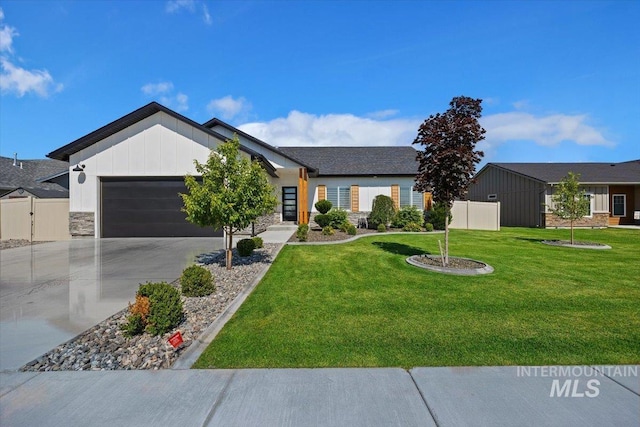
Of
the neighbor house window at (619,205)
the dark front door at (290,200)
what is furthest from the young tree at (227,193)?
the neighbor house window at (619,205)

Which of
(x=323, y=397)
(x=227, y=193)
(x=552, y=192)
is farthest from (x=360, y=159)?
(x=323, y=397)

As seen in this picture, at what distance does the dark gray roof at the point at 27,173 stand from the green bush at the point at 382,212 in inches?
966

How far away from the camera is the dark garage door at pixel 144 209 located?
587 inches

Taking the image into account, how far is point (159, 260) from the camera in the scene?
32.0ft

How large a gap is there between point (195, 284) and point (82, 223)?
12.1 metres

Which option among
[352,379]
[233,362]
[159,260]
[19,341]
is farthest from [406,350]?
[159,260]

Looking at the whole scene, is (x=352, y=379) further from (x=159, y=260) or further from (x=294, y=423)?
(x=159, y=260)

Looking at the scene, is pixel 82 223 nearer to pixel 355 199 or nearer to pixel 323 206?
pixel 323 206

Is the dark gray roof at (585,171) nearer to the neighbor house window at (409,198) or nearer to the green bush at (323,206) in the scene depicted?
the neighbor house window at (409,198)

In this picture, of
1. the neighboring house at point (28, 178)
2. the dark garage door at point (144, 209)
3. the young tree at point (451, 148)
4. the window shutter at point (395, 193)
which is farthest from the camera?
the neighboring house at point (28, 178)

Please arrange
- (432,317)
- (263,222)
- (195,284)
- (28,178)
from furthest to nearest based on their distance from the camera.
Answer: (28,178)
(263,222)
(195,284)
(432,317)

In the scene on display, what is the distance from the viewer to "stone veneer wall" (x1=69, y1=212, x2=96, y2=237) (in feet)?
48.5

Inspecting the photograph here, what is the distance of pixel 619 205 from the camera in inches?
887

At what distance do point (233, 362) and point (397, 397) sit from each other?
5.93 feet
